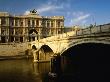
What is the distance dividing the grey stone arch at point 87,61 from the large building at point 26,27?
154ft

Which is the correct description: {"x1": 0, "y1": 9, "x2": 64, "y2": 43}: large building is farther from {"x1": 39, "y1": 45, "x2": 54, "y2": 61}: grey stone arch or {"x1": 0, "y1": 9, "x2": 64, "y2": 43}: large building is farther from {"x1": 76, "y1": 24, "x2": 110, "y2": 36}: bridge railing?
{"x1": 76, "y1": 24, "x2": 110, "y2": 36}: bridge railing

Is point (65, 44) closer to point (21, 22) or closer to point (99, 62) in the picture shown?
point (99, 62)

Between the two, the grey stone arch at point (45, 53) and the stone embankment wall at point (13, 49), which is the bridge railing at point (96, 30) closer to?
the grey stone arch at point (45, 53)

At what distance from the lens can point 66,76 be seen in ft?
130

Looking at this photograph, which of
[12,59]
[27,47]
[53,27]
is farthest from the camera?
[53,27]

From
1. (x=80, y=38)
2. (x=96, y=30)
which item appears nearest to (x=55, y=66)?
(x=80, y=38)

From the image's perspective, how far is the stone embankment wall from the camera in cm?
7744

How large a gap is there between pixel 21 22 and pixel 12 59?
3206 centimetres

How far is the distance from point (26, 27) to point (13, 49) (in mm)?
19700

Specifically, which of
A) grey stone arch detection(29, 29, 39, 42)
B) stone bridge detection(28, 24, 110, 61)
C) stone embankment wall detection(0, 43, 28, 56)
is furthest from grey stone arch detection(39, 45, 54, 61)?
grey stone arch detection(29, 29, 39, 42)

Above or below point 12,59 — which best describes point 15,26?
above

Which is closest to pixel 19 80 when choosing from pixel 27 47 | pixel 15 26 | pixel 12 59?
pixel 12 59

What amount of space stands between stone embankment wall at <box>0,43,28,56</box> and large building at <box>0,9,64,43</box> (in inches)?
468

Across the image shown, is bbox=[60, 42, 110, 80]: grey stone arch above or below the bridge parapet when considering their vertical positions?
below
